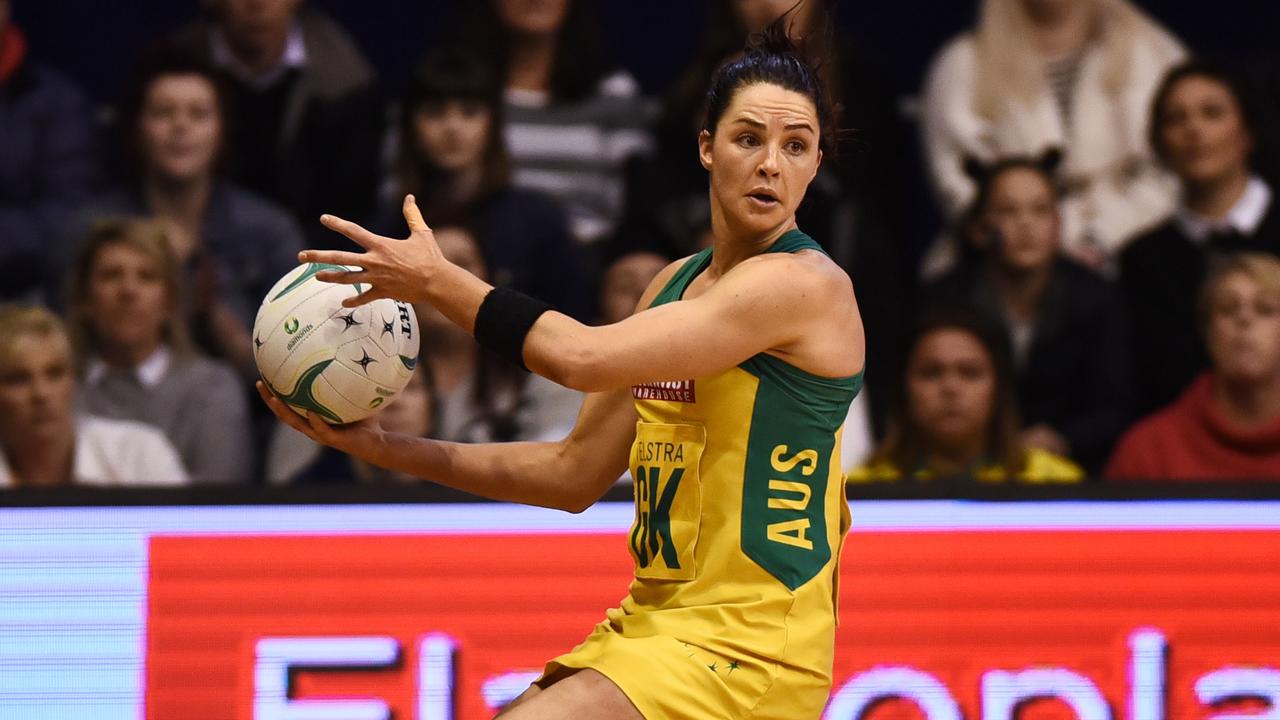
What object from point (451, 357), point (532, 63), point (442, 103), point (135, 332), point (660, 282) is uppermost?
point (532, 63)

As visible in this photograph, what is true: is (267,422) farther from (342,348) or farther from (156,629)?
(342,348)

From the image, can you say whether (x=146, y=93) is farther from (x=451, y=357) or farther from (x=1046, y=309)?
(x=1046, y=309)

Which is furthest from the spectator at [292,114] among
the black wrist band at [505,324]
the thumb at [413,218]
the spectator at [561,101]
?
the black wrist band at [505,324]

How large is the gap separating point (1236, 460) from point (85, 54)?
5322 mm

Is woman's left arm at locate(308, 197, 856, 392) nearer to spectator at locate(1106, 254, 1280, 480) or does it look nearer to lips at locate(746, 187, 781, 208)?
lips at locate(746, 187, 781, 208)

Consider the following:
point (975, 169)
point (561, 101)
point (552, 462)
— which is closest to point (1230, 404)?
point (975, 169)

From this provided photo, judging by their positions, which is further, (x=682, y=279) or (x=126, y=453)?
(x=126, y=453)

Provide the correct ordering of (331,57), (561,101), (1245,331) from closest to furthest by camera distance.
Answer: (1245,331) < (561,101) < (331,57)

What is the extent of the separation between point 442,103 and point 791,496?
3605mm

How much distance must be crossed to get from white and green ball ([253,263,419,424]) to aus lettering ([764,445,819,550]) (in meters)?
0.80

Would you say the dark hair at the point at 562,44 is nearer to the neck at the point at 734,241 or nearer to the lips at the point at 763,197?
the neck at the point at 734,241

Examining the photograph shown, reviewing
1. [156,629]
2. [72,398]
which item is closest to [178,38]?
[72,398]

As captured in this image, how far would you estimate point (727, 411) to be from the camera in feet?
11.3

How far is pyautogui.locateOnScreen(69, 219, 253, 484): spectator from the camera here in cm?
621
